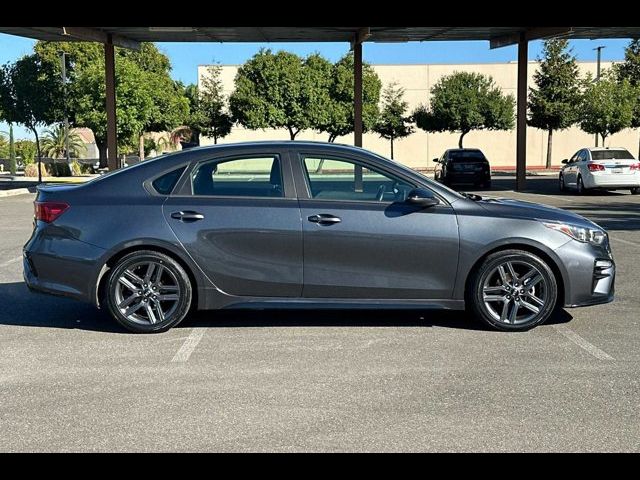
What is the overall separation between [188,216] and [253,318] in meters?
1.25

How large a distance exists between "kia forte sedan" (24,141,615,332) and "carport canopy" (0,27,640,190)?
14.9 metres

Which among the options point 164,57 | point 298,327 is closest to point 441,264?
point 298,327

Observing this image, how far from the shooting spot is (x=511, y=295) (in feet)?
21.9

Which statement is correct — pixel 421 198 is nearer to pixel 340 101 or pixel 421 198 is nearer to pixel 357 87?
pixel 357 87

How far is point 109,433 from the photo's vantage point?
4.35 m

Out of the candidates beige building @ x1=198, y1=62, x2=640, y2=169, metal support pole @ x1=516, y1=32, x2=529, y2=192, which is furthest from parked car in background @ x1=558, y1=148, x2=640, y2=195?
beige building @ x1=198, y1=62, x2=640, y2=169

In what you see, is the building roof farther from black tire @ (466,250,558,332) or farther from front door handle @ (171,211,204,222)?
black tire @ (466,250,558,332)

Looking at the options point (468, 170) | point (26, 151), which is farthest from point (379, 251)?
point (26, 151)

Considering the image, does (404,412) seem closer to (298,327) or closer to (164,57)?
(298,327)

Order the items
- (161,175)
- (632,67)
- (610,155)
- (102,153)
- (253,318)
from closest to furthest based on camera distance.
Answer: (161,175), (253,318), (610,155), (632,67), (102,153)

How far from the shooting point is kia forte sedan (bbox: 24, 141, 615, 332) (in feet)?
21.7

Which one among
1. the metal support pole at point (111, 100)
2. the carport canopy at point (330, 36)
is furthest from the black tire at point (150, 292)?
the metal support pole at point (111, 100)
